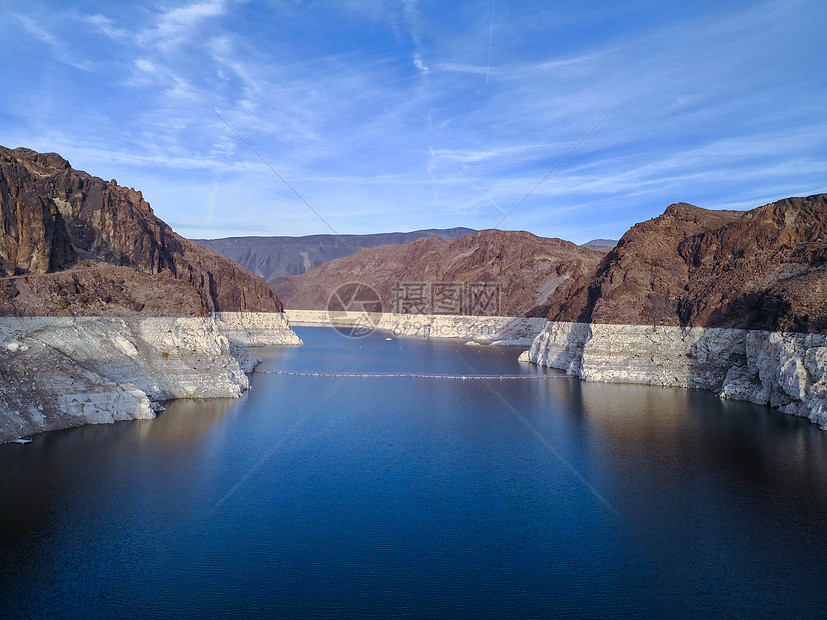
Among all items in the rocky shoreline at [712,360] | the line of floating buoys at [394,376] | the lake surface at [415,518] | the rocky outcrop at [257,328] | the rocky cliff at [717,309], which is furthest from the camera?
the rocky outcrop at [257,328]

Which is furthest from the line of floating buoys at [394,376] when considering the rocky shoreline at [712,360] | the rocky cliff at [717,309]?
the rocky cliff at [717,309]

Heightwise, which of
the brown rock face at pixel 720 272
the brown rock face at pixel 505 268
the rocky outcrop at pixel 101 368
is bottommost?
the rocky outcrop at pixel 101 368

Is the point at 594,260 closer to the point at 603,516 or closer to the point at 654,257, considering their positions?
the point at 654,257

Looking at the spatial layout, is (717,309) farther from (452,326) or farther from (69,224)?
(452,326)

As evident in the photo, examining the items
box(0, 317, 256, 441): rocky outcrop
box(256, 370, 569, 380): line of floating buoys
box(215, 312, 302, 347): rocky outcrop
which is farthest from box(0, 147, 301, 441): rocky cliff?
box(215, 312, 302, 347): rocky outcrop

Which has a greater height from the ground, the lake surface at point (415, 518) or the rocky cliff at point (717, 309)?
the rocky cliff at point (717, 309)

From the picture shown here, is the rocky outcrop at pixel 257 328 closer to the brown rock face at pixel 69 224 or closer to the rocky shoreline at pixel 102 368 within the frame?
the brown rock face at pixel 69 224
